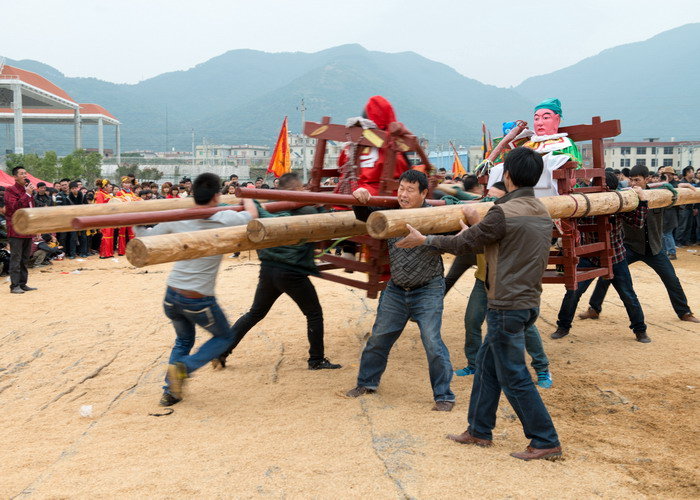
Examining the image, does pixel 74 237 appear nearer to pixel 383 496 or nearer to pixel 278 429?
pixel 278 429

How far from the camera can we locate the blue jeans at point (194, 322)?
4.89 metres

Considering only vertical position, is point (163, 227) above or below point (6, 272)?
above

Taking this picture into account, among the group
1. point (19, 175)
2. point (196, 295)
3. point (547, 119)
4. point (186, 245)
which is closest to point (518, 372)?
point (186, 245)

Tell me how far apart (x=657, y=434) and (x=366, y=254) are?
2.67 m

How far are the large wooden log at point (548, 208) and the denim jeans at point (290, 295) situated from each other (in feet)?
6.24

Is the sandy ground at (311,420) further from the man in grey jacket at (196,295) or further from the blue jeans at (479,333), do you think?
the man in grey jacket at (196,295)

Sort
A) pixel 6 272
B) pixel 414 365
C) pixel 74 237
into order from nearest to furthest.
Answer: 1. pixel 414 365
2. pixel 6 272
3. pixel 74 237

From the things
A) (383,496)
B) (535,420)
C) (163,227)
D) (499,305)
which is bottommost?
(383,496)

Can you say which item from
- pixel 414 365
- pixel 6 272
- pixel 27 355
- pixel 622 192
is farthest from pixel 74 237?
pixel 622 192

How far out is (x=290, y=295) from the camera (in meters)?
6.02

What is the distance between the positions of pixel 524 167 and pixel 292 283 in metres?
2.63

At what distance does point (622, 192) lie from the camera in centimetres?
639

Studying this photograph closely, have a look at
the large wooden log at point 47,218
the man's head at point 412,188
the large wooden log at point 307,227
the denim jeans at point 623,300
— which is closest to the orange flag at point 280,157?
the denim jeans at point 623,300

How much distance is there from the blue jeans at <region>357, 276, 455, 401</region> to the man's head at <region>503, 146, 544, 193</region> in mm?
1289
